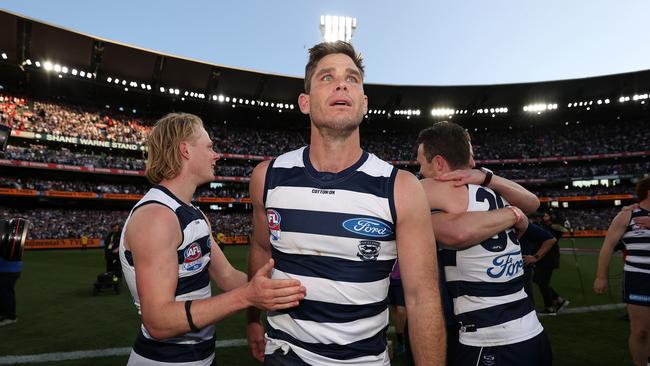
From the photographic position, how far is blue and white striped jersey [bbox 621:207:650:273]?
4.51 metres

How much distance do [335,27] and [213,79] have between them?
58.0ft

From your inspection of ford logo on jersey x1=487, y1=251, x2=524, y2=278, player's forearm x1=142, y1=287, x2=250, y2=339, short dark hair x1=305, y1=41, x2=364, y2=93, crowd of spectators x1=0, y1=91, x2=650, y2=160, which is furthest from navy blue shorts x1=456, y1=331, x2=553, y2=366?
crowd of spectators x1=0, y1=91, x2=650, y2=160

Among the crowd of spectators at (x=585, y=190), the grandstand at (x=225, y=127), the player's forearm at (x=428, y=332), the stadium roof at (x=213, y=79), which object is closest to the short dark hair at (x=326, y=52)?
the player's forearm at (x=428, y=332)

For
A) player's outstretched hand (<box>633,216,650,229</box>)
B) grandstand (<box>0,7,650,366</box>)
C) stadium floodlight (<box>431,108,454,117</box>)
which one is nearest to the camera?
player's outstretched hand (<box>633,216,650,229</box>)

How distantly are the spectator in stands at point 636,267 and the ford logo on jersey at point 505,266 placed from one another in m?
2.55

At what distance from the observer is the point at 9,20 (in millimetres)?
31438

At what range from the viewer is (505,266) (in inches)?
107

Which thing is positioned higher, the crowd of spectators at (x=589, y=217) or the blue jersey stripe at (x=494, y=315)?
the blue jersey stripe at (x=494, y=315)

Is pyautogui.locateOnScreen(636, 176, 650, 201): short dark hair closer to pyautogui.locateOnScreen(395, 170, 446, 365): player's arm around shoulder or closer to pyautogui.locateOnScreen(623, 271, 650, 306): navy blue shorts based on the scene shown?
pyautogui.locateOnScreen(623, 271, 650, 306): navy blue shorts

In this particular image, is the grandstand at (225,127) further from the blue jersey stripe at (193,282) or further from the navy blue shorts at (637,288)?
the navy blue shorts at (637,288)

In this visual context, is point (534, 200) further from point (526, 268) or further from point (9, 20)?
point (9, 20)

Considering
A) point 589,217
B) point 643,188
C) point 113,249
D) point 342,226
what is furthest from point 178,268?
point 589,217

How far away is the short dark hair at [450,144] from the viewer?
117 inches

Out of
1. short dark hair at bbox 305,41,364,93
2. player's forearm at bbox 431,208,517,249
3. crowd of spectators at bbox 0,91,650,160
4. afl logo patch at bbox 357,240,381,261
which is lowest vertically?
afl logo patch at bbox 357,240,381,261
